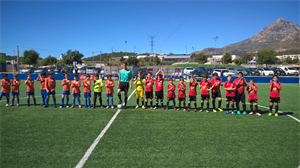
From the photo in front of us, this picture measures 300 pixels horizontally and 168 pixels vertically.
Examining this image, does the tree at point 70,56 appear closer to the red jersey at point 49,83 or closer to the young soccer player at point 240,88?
the red jersey at point 49,83

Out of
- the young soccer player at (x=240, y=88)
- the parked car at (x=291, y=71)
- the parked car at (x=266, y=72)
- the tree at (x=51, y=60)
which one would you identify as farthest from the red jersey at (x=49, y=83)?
the tree at (x=51, y=60)

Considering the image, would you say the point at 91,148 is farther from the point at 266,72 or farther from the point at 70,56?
the point at 70,56

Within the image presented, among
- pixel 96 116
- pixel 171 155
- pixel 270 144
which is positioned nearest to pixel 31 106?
pixel 96 116

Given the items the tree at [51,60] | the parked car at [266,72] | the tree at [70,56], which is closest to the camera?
the parked car at [266,72]

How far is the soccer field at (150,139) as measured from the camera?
4.09 m

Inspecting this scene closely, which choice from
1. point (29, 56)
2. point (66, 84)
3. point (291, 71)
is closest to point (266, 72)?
point (291, 71)

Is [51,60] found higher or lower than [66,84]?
higher

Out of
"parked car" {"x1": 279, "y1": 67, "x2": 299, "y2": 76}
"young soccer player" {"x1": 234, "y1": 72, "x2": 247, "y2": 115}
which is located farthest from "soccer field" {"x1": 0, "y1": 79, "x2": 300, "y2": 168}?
"parked car" {"x1": 279, "y1": 67, "x2": 299, "y2": 76}

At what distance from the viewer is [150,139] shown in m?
5.27

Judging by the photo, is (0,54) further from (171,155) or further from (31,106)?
(171,155)

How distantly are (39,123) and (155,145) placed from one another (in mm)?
4395

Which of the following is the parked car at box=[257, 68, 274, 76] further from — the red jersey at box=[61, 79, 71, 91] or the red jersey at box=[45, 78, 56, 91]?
the red jersey at box=[45, 78, 56, 91]

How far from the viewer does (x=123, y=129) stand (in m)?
6.09

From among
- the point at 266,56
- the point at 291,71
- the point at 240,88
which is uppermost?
the point at 266,56
